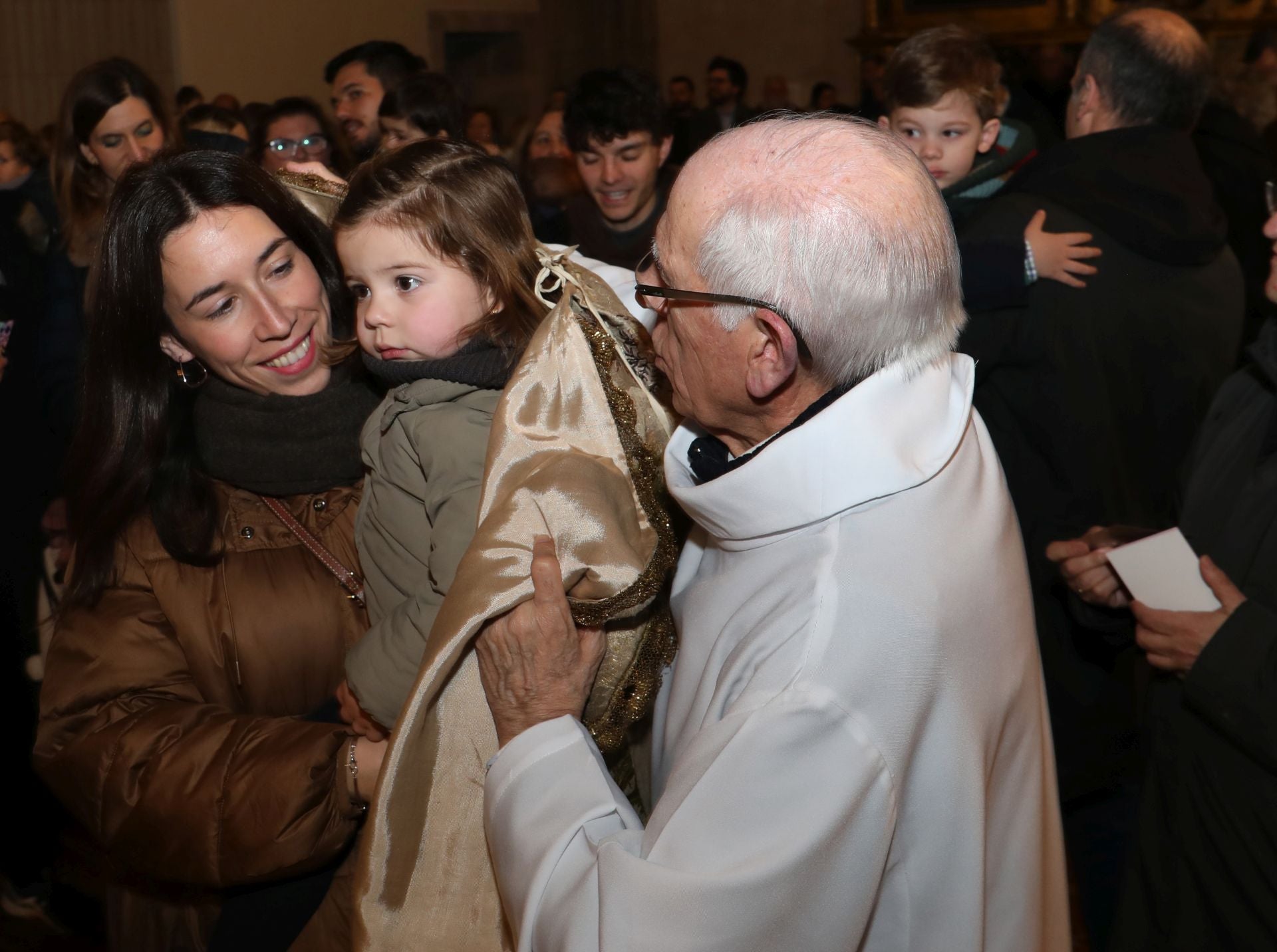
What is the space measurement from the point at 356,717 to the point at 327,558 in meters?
0.32

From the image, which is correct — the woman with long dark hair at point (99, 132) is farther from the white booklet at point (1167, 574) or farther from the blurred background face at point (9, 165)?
the white booklet at point (1167, 574)

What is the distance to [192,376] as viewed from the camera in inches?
85.2

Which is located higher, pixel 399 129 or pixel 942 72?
pixel 942 72

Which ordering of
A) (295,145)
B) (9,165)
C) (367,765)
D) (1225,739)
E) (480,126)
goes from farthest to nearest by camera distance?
(480,126) < (9,165) < (295,145) < (1225,739) < (367,765)

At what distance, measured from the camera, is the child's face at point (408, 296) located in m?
1.94

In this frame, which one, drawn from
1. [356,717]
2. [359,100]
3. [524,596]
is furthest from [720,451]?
[359,100]

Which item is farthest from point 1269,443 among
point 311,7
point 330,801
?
point 311,7

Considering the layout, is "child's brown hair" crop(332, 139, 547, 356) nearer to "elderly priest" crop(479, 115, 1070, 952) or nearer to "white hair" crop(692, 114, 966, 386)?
"elderly priest" crop(479, 115, 1070, 952)

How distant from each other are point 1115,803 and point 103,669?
103 inches

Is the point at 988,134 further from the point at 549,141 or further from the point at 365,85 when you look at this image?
the point at 549,141

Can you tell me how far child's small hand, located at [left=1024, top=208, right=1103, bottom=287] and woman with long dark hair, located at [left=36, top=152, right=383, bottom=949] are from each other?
6.16 feet

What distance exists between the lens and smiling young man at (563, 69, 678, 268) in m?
4.60

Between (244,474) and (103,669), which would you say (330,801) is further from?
(244,474)

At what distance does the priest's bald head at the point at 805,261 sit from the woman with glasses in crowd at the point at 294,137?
374cm
